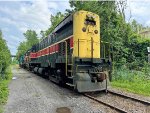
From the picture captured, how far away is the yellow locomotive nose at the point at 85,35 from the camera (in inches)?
420

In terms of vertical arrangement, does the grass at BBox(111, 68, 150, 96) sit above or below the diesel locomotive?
below

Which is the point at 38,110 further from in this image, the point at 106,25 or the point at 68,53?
the point at 106,25

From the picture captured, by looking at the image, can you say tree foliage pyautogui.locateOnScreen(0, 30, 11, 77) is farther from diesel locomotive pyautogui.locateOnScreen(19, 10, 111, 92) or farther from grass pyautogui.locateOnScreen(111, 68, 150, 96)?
grass pyautogui.locateOnScreen(111, 68, 150, 96)

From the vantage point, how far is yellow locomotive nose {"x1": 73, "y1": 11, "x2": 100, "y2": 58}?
10.7 metres

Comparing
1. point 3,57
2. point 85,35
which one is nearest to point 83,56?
point 85,35

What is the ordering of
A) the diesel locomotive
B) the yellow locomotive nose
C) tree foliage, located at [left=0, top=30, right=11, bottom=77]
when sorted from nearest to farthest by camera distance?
the diesel locomotive
the yellow locomotive nose
tree foliage, located at [left=0, top=30, right=11, bottom=77]

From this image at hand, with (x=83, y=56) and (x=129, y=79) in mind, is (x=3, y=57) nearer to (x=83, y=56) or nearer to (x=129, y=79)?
(x=83, y=56)

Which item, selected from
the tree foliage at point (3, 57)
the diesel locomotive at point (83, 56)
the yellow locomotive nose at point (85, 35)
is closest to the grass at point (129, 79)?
the diesel locomotive at point (83, 56)

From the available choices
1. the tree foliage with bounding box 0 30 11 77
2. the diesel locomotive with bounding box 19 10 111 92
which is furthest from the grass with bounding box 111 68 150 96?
the tree foliage with bounding box 0 30 11 77

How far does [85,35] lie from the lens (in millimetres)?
10891

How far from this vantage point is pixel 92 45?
432 inches

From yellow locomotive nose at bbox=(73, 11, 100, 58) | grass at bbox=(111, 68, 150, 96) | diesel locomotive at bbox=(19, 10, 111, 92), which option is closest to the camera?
diesel locomotive at bbox=(19, 10, 111, 92)

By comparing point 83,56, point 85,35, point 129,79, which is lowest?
point 129,79

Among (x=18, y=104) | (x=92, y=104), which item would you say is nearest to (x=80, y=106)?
(x=92, y=104)
